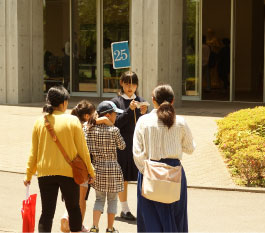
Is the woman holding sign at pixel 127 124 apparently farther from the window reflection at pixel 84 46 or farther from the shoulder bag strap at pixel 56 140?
the window reflection at pixel 84 46

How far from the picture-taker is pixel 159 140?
561 centimetres

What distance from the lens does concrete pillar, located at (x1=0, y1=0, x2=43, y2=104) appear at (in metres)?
21.7

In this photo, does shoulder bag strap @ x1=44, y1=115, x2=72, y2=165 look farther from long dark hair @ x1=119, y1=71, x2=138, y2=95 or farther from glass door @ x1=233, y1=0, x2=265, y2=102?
glass door @ x1=233, y1=0, x2=265, y2=102

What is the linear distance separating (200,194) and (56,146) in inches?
145

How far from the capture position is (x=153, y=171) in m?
5.49

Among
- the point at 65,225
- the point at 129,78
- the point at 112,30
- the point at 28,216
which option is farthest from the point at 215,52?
the point at 28,216

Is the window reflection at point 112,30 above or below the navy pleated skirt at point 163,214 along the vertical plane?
above

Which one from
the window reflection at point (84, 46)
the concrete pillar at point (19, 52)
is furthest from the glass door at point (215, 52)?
the concrete pillar at point (19, 52)

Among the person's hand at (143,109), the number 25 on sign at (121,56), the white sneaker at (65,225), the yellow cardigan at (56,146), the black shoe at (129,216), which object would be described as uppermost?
the number 25 on sign at (121,56)

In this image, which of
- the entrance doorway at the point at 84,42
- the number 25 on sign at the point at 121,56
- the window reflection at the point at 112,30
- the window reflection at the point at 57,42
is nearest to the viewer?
the number 25 on sign at the point at 121,56

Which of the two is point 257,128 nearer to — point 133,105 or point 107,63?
point 133,105

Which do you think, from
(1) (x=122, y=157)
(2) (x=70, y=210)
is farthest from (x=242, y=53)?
(2) (x=70, y=210)

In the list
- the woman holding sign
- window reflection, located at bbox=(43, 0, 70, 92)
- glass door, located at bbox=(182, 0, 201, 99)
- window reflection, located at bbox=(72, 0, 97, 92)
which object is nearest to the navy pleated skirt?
the woman holding sign

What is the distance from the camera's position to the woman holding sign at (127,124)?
24.6 feet
